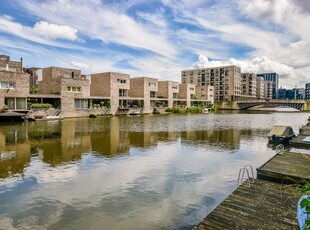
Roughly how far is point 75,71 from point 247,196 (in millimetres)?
63546

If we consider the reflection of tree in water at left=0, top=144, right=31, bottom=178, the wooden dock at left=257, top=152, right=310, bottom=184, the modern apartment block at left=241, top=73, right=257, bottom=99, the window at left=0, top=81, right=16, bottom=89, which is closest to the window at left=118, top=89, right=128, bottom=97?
the window at left=0, top=81, right=16, bottom=89

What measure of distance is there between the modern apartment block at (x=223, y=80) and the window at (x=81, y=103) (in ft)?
353

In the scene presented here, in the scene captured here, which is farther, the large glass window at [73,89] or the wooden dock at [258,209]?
the large glass window at [73,89]

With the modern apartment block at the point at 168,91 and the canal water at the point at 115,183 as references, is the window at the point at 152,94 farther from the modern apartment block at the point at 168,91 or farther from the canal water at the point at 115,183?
the canal water at the point at 115,183

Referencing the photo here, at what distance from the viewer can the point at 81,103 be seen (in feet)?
194

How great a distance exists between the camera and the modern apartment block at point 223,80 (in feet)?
484

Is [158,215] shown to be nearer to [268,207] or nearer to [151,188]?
[151,188]

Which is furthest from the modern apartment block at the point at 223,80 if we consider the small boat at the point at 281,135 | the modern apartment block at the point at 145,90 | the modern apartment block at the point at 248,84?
the small boat at the point at 281,135

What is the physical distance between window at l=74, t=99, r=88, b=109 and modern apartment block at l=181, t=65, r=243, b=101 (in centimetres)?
10763

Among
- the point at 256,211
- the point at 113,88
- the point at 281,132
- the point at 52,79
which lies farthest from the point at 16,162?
the point at 113,88

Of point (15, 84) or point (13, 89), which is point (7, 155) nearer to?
point (13, 89)

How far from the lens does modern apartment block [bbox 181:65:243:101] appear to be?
147500mm

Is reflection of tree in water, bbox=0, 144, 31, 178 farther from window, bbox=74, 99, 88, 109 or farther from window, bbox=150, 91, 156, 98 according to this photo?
window, bbox=150, 91, 156, 98

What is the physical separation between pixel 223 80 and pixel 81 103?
111773 mm
